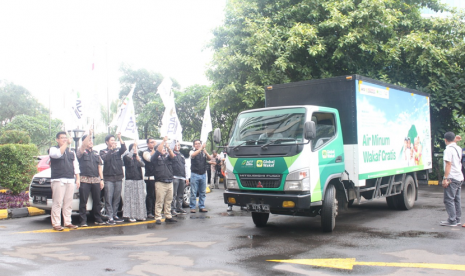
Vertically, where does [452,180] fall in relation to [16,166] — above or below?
below

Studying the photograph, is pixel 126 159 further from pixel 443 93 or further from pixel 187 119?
pixel 187 119

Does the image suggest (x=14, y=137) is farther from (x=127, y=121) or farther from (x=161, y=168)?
(x=161, y=168)

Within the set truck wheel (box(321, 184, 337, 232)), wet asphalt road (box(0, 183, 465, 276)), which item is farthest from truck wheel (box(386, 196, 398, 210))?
truck wheel (box(321, 184, 337, 232))

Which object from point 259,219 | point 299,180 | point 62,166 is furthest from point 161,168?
point 299,180

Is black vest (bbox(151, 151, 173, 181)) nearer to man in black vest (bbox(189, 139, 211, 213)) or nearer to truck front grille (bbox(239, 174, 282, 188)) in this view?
man in black vest (bbox(189, 139, 211, 213))

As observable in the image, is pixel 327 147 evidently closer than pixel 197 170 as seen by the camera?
Yes

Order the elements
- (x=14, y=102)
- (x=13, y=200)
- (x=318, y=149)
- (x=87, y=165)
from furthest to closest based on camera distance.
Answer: (x=14, y=102) → (x=13, y=200) → (x=87, y=165) → (x=318, y=149)

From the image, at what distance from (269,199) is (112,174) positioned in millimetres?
3688

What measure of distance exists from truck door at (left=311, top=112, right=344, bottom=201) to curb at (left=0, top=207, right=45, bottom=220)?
726 cm

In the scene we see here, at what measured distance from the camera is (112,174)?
897 cm

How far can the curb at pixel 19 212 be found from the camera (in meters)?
9.93

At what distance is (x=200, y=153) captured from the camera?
35.2ft

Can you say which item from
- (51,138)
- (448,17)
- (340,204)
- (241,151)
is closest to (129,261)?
(241,151)

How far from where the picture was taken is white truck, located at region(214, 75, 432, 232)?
23.5 feet
